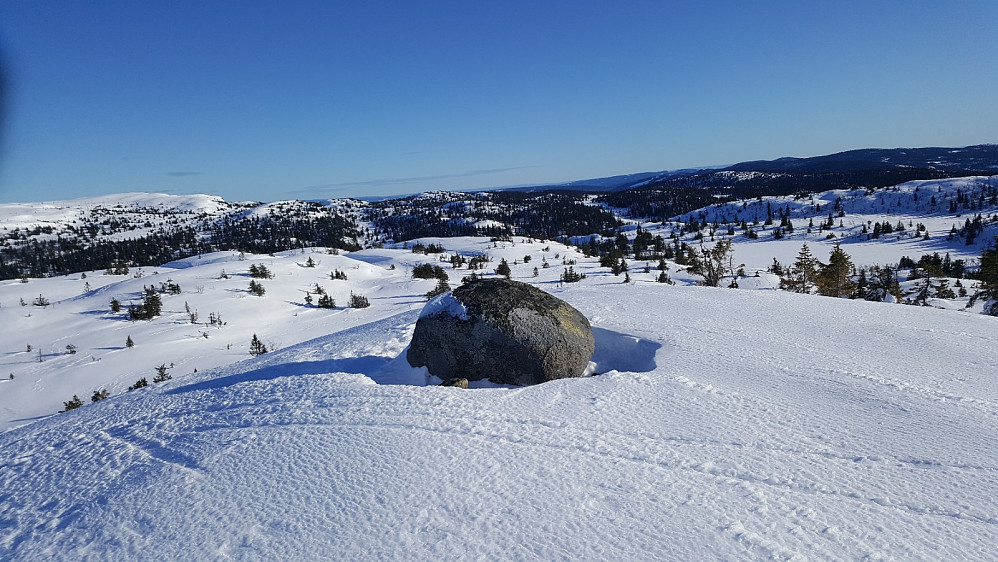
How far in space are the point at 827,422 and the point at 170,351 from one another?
1533 centimetres

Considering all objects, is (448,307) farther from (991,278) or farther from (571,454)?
(991,278)

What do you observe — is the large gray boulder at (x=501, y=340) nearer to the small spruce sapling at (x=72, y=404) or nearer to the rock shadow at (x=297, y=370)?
the rock shadow at (x=297, y=370)

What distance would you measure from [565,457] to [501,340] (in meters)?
2.81

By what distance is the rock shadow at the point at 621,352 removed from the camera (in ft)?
23.4

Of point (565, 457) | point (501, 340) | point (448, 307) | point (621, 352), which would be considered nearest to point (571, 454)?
point (565, 457)

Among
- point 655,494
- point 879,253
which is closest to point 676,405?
point 655,494

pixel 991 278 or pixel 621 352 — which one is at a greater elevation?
pixel 621 352

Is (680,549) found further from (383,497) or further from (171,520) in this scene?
(171,520)

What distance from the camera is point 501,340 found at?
6531mm

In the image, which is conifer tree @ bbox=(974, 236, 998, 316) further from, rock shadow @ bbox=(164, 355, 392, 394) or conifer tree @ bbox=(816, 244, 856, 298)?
rock shadow @ bbox=(164, 355, 392, 394)

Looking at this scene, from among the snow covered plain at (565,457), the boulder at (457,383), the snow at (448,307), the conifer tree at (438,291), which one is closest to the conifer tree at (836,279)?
the snow covered plain at (565,457)

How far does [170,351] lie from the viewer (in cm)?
1230

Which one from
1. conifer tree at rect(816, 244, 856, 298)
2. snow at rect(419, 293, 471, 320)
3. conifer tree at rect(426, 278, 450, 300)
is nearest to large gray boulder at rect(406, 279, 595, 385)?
snow at rect(419, 293, 471, 320)

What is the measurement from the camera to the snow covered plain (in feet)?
9.60
